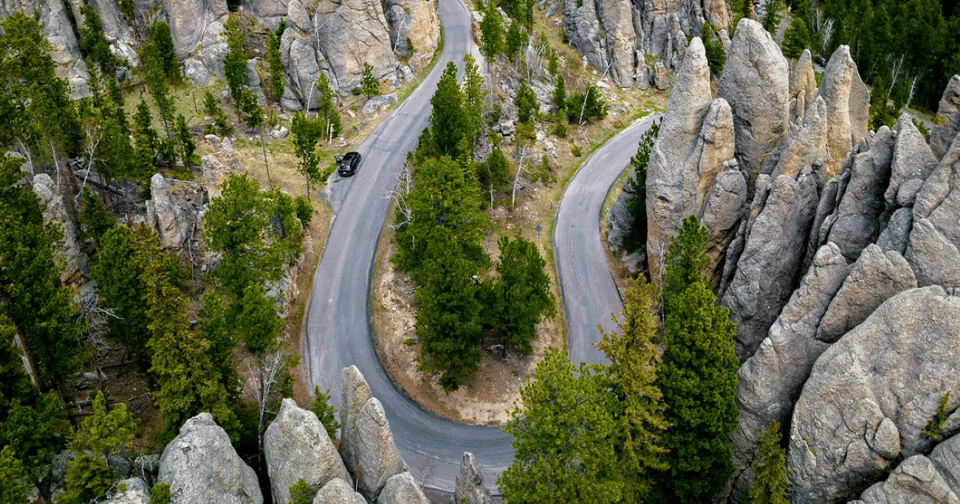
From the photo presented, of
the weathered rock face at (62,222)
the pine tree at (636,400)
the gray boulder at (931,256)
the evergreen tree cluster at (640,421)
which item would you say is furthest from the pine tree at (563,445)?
the weathered rock face at (62,222)

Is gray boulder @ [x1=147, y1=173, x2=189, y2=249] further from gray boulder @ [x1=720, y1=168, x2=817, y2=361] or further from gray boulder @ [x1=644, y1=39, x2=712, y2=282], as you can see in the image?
gray boulder @ [x1=720, y1=168, x2=817, y2=361]

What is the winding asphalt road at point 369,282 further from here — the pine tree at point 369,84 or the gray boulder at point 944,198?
the gray boulder at point 944,198

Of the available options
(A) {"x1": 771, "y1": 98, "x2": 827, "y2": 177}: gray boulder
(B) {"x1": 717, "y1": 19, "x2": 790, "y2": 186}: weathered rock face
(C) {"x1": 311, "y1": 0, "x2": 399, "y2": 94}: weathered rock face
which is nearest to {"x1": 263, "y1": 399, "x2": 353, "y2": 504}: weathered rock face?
(A) {"x1": 771, "y1": 98, "x2": 827, "y2": 177}: gray boulder

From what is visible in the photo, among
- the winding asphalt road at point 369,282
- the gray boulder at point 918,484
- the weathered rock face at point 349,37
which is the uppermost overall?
Result: the weathered rock face at point 349,37

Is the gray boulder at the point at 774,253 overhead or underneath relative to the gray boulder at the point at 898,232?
underneath

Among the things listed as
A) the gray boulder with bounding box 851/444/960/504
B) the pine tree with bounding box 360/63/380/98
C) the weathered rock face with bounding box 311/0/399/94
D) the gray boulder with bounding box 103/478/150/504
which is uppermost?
the weathered rock face with bounding box 311/0/399/94

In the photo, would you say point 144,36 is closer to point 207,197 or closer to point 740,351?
point 207,197
